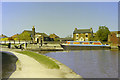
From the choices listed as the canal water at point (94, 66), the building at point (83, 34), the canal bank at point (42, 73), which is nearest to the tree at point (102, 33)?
the building at point (83, 34)

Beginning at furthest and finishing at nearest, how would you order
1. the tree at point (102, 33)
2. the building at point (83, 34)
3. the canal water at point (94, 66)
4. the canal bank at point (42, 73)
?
1. the building at point (83, 34)
2. the tree at point (102, 33)
3. the canal water at point (94, 66)
4. the canal bank at point (42, 73)

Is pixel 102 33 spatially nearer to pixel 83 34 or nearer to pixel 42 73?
pixel 83 34

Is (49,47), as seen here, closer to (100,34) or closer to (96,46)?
(96,46)

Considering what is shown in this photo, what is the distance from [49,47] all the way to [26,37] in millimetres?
25483

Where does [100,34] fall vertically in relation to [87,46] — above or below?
above

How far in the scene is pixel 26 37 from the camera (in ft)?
307

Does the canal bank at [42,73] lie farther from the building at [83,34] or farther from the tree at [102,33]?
the building at [83,34]

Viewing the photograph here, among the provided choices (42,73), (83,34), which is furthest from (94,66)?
(83,34)

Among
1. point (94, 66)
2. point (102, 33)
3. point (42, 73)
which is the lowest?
point (94, 66)

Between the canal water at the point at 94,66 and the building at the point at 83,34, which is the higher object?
the building at the point at 83,34

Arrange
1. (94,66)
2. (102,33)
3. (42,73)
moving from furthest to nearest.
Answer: (102,33)
(94,66)
(42,73)

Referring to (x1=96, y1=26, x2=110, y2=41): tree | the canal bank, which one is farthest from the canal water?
(x1=96, y1=26, x2=110, y2=41): tree

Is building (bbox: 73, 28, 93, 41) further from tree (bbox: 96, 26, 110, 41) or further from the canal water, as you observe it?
the canal water

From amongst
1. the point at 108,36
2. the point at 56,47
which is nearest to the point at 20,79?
the point at 56,47
